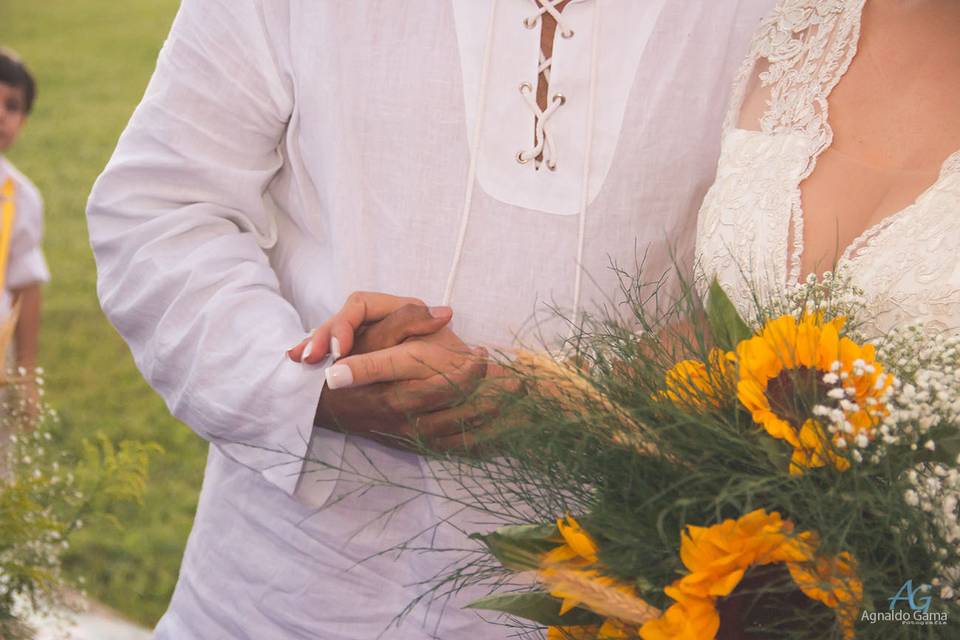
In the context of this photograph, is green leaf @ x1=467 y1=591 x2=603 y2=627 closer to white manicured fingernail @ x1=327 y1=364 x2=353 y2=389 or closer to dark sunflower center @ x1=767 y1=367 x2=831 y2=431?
dark sunflower center @ x1=767 y1=367 x2=831 y2=431

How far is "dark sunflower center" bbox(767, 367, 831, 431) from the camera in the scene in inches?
44.2

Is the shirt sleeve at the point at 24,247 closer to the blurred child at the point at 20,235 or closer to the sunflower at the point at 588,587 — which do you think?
the blurred child at the point at 20,235

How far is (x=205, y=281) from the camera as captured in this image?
1.86m

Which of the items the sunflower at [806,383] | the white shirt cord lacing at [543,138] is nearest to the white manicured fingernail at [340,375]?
the white shirt cord lacing at [543,138]

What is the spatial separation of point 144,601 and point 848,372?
4.32m

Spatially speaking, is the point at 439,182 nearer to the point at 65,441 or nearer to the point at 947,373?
the point at 947,373

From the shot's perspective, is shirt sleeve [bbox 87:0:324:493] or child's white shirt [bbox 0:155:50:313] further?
child's white shirt [bbox 0:155:50:313]

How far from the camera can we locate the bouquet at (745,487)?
42.3 inches

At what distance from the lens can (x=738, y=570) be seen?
3.56 ft

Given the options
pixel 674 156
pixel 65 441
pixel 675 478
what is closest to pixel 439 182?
pixel 674 156

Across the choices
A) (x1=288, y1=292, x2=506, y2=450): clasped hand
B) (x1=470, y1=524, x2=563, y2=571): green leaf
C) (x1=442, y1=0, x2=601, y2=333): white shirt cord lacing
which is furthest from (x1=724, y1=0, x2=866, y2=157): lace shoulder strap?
(x1=470, y1=524, x2=563, y2=571): green leaf

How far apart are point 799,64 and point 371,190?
0.73 meters

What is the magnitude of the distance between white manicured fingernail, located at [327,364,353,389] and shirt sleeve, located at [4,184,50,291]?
4231 mm

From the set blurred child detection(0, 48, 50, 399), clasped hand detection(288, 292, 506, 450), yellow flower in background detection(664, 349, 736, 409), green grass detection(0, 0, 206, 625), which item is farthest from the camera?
blurred child detection(0, 48, 50, 399)
